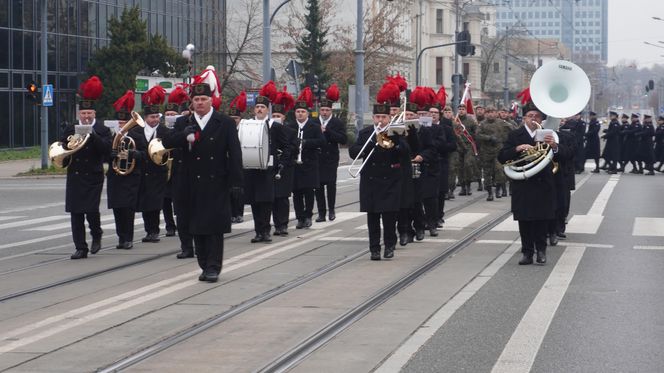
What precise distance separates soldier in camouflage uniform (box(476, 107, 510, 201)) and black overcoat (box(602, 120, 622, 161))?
39.2ft

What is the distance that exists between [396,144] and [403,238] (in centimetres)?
198

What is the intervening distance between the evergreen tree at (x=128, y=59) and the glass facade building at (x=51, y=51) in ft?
4.52

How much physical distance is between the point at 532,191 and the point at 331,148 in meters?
5.94

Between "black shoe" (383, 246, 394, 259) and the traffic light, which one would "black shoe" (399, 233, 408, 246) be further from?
the traffic light

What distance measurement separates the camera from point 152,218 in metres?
16.6

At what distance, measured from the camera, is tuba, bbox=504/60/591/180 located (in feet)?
45.1

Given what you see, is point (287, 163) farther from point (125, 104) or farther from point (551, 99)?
point (551, 99)

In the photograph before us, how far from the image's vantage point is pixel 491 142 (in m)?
26.1

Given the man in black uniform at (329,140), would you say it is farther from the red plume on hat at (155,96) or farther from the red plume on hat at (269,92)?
the red plume on hat at (155,96)

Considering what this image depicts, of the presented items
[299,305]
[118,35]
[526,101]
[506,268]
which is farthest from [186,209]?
[118,35]

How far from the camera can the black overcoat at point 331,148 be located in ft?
62.0

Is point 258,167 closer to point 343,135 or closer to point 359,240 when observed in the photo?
point 359,240

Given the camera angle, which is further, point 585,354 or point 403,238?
point 403,238

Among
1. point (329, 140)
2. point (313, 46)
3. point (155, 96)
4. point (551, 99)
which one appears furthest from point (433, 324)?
point (313, 46)
